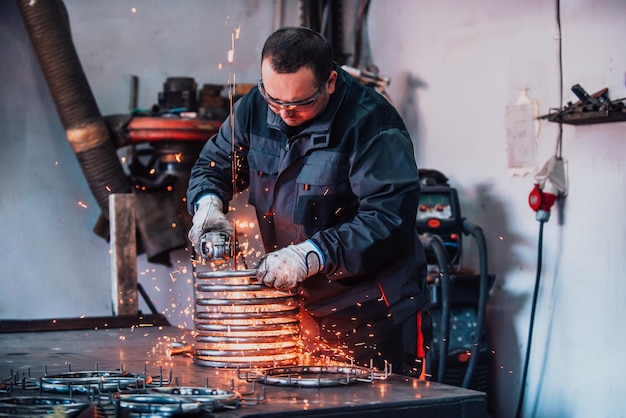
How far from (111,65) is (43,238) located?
983 mm

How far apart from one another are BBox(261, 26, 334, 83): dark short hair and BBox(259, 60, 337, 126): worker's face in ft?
0.05

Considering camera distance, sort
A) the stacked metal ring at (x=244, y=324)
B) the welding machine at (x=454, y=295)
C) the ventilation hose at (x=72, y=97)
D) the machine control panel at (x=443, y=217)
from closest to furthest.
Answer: the stacked metal ring at (x=244, y=324) → the welding machine at (x=454, y=295) → the machine control panel at (x=443, y=217) → the ventilation hose at (x=72, y=97)

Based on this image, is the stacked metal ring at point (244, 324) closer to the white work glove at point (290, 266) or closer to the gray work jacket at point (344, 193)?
the white work glove at point (290, 266)

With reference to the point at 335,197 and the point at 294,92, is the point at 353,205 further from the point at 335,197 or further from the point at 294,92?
the point at 294,92

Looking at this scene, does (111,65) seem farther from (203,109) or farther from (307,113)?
(307,113)

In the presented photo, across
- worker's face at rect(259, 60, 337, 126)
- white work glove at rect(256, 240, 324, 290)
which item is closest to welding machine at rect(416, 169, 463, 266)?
worker's face at rect(259, 60, 337, 126)

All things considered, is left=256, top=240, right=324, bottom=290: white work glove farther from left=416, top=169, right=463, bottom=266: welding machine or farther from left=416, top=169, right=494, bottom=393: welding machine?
left=416, top=169, right=463, bottom=266: welding machine

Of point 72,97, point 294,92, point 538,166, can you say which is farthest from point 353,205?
point 72,97

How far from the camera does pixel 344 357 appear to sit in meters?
2.64

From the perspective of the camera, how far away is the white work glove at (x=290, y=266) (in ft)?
7.51

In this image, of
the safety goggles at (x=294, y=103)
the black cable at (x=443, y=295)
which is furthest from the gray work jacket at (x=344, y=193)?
the black cable at (x=443, y=295)

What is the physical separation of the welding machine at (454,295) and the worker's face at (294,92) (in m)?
1.65

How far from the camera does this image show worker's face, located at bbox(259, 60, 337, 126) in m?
2.45

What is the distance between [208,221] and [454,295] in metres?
1.83
